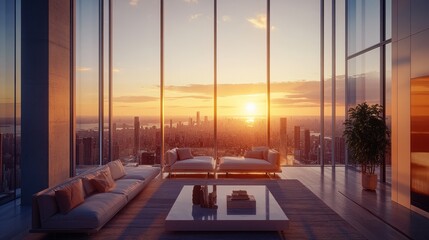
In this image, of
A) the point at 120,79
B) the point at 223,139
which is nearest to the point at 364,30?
the point at 223,139

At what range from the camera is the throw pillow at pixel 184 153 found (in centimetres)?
827

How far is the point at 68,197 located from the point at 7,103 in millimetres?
2877

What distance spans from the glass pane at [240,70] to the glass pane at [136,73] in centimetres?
161

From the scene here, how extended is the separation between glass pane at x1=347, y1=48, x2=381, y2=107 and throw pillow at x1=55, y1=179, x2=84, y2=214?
20.4ft

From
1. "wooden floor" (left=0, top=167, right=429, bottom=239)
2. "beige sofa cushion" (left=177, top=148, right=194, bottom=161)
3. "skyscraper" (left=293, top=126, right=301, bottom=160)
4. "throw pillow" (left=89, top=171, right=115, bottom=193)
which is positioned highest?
"skyscraper" (left=293, top=126, right=301, bottom=160)

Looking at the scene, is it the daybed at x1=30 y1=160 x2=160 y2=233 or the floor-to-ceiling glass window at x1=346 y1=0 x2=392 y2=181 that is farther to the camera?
the floor-to-ceiling glass window at x1=346 y1=0 x2=392 y2=181

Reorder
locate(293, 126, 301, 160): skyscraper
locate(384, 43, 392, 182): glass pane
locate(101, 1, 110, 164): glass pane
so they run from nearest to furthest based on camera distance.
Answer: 1. locate(384, 43, 392, 182): glass pane
2. locate(101, 1, 110, 164): glass pane
3. locate(293, 126, 301, 160): skyscraper

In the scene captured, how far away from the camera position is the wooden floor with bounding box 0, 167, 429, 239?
165 inches

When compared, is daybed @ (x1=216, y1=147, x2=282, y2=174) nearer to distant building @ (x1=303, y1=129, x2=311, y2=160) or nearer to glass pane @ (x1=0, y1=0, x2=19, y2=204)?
distant building @ (x1=303, y1=129, x2=311, y2=160)

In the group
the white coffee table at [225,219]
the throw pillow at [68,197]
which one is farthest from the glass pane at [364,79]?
the throw pillow at [68,197]

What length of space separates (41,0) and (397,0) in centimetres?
579

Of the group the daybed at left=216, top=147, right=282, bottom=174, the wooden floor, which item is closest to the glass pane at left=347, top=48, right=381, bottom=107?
the wooden floor

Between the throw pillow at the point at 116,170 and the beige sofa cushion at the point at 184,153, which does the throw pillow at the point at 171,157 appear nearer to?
the beige sofa cushion at the point at 184,153

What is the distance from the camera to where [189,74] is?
29.3 feet
